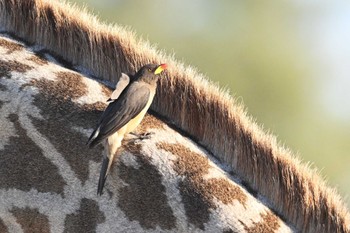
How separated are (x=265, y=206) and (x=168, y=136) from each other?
42 centimetres

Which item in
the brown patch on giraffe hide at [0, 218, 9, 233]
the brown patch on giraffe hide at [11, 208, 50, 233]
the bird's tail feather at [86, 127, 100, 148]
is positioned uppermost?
the bird's tail feather at [86, 127, 100, 148]

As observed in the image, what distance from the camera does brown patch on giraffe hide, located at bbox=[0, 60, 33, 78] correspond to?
2.94 metres

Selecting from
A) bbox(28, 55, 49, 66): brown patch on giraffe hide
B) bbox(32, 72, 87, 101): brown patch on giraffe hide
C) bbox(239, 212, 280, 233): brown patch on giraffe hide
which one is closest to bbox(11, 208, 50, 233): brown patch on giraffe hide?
bbox(32, 72, 87, 101): brown patch on giraffe hide

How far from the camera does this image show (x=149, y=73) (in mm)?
2709

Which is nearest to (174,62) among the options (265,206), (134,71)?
(134,71)

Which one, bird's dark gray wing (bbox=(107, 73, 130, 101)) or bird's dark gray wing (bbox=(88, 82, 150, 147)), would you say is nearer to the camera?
bird's dark gray wing (bbox=(88, 82, 150, 147))

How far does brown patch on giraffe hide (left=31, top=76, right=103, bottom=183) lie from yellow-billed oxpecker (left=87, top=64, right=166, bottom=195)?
8 centimetres

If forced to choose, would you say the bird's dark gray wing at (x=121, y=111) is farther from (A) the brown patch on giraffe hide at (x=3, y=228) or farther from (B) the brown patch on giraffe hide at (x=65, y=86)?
(A) the brown patch on giraffe hide at (x=3, y=228)

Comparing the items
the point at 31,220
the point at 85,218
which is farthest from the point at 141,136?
the point at 31,220

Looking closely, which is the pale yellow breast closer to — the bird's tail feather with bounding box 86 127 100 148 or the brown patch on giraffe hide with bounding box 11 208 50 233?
the bird's tail feather with bounding box 86 127 100 148

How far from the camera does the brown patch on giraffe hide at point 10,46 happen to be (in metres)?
3.03

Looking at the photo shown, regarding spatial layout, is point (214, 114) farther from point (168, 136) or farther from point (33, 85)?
point (33, 85)

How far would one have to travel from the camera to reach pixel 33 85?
2.88 m

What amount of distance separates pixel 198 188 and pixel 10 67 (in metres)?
0.87
